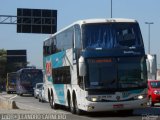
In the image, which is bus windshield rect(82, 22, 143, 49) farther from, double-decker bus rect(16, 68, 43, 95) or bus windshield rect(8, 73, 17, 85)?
bus windshield rect(8, 73, 17, 85)

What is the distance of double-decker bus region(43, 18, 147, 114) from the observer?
22672 mm

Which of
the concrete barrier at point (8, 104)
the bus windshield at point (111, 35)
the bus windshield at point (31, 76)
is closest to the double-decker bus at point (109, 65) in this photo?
the bus windshield at point (111, 35)

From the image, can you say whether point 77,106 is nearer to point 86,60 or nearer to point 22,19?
point 86,60

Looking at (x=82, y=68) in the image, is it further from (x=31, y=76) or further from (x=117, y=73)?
(x=31, y=76)

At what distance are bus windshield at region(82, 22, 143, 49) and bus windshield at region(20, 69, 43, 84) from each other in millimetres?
35899

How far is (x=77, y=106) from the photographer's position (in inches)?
963

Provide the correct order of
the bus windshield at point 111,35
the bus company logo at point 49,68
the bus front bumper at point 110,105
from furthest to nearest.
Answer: the bus company logo at point 49,68 → the bus windshield at point 111,35 → the bus front bumper at point 110,105

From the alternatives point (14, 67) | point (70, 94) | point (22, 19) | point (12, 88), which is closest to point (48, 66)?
point (70, 94)

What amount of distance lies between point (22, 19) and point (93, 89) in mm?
29300

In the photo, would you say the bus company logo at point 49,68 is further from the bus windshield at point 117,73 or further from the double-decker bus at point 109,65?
the bus windshield at point 117,73

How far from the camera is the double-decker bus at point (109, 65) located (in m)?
22.7

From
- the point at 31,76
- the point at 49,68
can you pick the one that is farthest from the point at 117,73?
the point at 31,76

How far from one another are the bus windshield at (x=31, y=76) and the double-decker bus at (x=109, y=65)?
35166mm

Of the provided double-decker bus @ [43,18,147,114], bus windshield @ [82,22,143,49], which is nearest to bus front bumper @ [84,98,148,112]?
double-decker bus @ [43,18,147,114]
